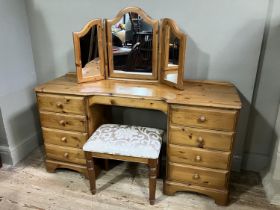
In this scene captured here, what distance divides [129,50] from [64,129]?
2.55 feet

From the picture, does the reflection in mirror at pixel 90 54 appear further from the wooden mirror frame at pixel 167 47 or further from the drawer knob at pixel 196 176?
the drawer knob at pixel 196 176

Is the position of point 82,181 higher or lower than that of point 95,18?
lower

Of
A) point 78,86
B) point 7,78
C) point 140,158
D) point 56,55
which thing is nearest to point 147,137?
point 140,158

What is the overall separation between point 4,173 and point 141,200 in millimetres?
1195

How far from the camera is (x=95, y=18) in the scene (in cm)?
191

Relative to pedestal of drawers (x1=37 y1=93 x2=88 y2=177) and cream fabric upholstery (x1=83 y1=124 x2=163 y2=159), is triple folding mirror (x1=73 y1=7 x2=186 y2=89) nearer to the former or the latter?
pedestal of drawers (x1=37 y1=93 x2=88 y2=177)

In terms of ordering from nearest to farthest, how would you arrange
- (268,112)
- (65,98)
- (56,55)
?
(65,98) → (268,112) → (56,55)

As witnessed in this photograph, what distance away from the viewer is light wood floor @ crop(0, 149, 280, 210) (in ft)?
5.53

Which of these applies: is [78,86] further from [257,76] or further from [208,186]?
[257,76]

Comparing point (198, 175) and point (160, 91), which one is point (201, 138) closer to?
point (198, 175)

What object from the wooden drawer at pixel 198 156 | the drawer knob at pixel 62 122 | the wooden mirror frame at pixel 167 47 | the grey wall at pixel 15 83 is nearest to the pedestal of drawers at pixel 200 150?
the wooden drawer at pixel 198 156

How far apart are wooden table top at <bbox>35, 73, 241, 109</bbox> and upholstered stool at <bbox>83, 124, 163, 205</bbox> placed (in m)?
0.29

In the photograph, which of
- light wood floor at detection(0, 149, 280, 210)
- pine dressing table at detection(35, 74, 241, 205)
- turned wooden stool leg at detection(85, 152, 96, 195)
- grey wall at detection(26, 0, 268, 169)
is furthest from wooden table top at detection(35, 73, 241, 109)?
light wood floor at detection(0, 149, 280, 210)

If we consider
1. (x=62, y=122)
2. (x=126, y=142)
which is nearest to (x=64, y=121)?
(x=62, y=122)
